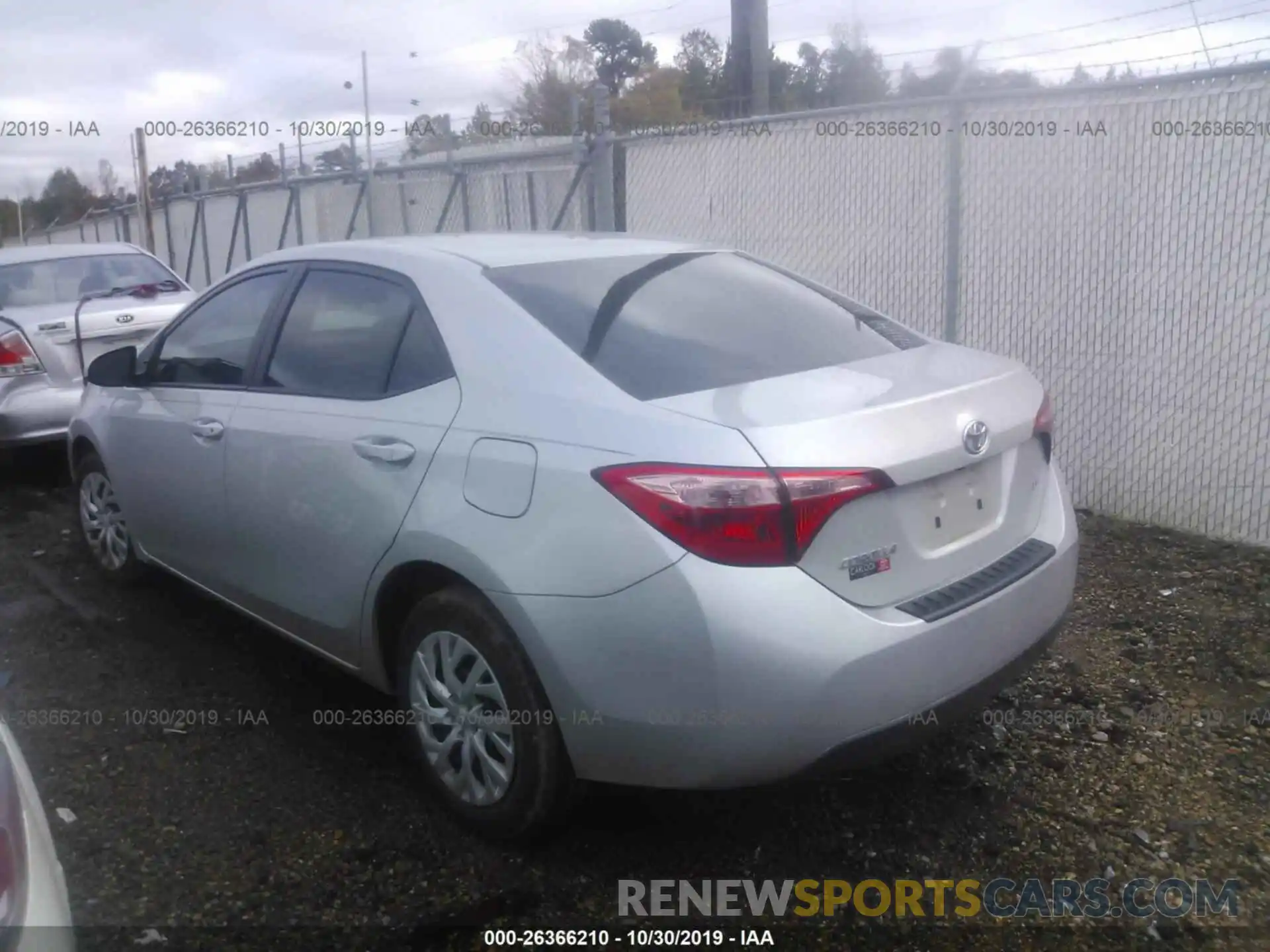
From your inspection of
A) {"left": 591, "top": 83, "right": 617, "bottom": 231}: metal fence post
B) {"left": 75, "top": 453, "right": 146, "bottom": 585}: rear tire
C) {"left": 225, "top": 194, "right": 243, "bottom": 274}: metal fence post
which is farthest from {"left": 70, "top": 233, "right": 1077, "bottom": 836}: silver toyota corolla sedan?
{"left": 225, "top": 194, "right": 243, "bottom": 274}: metal fence post

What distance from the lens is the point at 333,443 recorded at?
3551 millimetres

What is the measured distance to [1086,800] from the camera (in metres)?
3.43

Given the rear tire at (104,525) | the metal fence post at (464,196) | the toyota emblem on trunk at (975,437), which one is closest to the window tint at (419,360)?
the toyota emblem on trunk at (975,437)

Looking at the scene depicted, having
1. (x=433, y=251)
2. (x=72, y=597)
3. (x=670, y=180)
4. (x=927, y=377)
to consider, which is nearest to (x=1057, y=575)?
(x=927, y=377)

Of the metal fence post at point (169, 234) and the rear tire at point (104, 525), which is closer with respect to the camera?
the rear tire at point (104, 525)

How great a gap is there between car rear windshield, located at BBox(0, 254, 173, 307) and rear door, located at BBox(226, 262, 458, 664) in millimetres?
4636

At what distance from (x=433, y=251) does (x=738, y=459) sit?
4.88 ft

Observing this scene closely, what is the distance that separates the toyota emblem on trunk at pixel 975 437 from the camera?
2973mm

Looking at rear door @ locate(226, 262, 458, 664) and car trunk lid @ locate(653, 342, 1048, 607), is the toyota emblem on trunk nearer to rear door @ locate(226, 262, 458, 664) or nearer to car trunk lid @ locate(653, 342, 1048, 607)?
car trunk lid @ locate(653, 342, 1048, 607)

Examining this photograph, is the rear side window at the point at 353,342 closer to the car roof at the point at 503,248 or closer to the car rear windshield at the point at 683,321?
the car roof at the point at 503,248

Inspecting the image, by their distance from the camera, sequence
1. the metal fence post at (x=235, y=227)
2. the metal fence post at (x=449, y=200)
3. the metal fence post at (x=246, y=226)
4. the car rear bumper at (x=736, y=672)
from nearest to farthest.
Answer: the car rear bumper at (x=736, y=672) → the metal fence post at (x=449, y=200) → the metal fence post at (x=246, y=226) → the metal fence post at (x=235, y=227)

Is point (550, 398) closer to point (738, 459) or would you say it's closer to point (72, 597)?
point (738, 459)

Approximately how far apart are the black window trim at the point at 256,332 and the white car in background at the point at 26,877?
7.04 feet

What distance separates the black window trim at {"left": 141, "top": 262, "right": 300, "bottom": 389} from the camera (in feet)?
13.6
